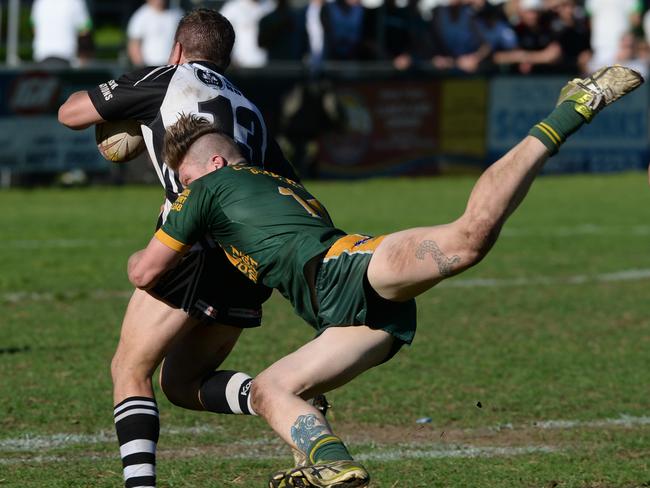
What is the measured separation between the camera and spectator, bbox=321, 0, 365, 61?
2000 centimetres

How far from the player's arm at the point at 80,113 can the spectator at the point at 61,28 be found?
43.5 ft

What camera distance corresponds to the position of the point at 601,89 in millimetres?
4508

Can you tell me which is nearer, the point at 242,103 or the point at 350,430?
the point at 242,103

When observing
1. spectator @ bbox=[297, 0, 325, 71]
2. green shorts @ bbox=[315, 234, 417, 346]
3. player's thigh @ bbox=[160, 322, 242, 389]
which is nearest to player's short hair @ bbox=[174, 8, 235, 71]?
player's thigh @ bbox=[160, 322, 242, 389]

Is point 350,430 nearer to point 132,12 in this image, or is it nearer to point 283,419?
point 283,419

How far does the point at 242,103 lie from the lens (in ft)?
17.9

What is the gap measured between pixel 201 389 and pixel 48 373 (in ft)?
7.76

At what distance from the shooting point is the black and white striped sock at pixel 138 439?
4.97 metres

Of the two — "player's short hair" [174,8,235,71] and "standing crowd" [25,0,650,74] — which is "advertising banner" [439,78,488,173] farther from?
"player's short hair" [174,8,235,71]

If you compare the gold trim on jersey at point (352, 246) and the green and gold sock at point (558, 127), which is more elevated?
the green and gold sock at point (558, 127)

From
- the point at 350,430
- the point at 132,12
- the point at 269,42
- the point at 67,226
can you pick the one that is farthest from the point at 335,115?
the point at 350,430

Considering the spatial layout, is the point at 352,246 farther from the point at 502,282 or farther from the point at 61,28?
the point at 61,28

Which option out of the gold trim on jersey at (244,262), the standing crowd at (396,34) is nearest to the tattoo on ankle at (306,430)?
the gold trim on jersey at (244,262)

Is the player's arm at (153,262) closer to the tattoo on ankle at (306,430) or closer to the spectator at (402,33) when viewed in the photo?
the tattoo on ankle at (306,430)
